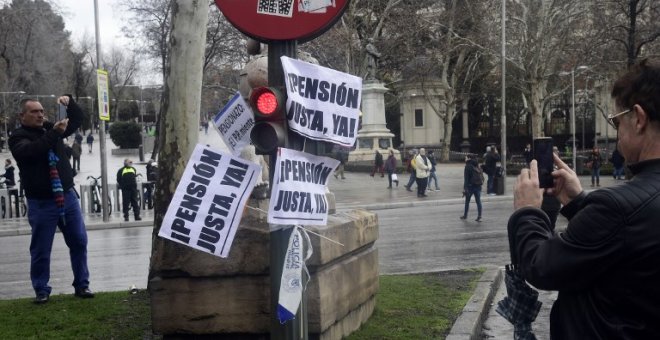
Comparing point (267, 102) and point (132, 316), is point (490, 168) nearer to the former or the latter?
point (132, 316)

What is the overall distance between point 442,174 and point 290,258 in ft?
120

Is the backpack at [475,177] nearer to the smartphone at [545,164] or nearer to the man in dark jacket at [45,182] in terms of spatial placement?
the man in dark jacket at [45,182]

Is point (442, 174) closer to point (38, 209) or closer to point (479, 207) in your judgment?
point (479, 207)

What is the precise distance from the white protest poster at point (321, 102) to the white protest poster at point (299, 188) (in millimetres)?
131

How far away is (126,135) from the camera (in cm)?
6100

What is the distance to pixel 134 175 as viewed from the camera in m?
21.8

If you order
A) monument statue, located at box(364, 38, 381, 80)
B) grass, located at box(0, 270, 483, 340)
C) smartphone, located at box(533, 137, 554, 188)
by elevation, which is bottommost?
grass, located at box(0, 270, 483, 340)

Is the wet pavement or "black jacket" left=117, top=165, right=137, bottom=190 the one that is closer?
the wet pavement

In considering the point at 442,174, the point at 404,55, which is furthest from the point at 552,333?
the point at 404,55

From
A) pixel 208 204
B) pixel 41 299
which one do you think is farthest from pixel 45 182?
pixel 208 204

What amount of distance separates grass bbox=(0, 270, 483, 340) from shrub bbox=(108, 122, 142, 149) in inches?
2180

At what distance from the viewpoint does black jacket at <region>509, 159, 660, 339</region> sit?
2.24m

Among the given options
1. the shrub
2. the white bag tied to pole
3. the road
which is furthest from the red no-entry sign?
the shrub

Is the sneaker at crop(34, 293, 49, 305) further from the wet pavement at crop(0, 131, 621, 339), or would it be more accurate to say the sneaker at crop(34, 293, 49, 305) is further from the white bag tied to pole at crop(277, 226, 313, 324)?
the white bag tied to pole at crop(277, 226, 313, 324)
